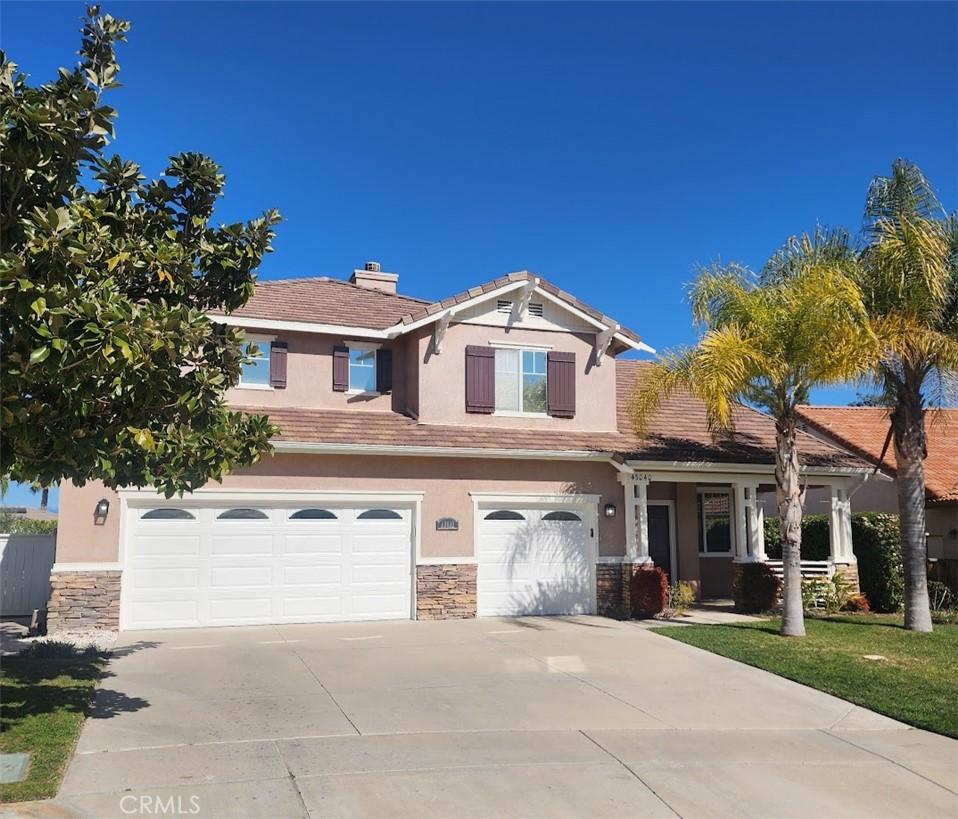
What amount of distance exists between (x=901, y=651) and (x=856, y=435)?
13102mm

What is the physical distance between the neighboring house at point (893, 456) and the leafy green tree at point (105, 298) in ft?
48.3

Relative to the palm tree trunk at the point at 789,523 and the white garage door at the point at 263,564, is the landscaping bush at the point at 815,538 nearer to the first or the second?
the palm tree trunk at the point at 789,523

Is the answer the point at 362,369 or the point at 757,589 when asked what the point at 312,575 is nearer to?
the point at 362,369

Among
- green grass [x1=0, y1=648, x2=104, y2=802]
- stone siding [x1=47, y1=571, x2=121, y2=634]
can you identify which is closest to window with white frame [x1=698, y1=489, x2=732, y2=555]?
stone siding [x1=47, y1=571, x2=121, y2=634]

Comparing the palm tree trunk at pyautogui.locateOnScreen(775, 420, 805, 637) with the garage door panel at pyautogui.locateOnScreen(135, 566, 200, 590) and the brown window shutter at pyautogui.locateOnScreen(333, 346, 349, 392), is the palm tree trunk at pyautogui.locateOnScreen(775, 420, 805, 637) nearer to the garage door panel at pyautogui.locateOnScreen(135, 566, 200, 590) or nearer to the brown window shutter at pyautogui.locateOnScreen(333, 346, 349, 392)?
the brown window shutter at pyautogui.locateOnScreen(333, 346, 349, 392)

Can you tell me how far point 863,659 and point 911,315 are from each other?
18.8ft

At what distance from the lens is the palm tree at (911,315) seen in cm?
1436

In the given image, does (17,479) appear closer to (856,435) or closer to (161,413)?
(161,413)

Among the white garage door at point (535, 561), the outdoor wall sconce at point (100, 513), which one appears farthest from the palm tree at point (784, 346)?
the outdoor wall sconce at point (100, 513)

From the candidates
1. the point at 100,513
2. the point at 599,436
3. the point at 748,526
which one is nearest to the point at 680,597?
the point at 748,526

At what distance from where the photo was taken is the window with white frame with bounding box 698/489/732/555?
21.4 m

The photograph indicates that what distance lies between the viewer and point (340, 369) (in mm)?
17609

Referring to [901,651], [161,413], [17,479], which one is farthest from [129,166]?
[901,651]

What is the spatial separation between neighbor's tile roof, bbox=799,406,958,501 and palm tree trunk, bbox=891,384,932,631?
5.25m
